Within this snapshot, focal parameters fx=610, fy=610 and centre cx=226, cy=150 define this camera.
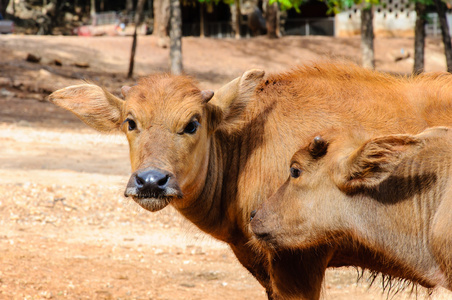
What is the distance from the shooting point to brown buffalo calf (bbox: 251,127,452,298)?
443cm

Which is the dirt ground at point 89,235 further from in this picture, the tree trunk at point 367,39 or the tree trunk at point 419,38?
the tree trunk at point 367,39

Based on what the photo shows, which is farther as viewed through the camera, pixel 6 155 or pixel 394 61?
pixel 394 61

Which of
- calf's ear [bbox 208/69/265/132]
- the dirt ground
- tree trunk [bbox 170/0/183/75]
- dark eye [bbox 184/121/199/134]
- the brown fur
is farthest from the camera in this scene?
tree trunk [bbox 170/0/183/75]

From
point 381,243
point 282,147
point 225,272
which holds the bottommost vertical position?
point 225,272

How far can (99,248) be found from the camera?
873cm

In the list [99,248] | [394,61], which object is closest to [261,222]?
[99,248]

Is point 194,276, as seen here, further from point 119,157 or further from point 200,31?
point 200,31

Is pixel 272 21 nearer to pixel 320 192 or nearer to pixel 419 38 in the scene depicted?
pixel 419 38

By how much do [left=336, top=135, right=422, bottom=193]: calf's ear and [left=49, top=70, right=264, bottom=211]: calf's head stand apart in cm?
143

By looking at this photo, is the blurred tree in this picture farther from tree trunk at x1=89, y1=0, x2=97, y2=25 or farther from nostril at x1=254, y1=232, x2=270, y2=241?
tree trunk at x1=89, y1=0, x2=97, y2=25

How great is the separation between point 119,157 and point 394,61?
2309 centimetres

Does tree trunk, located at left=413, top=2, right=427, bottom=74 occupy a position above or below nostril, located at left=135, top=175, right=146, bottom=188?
above

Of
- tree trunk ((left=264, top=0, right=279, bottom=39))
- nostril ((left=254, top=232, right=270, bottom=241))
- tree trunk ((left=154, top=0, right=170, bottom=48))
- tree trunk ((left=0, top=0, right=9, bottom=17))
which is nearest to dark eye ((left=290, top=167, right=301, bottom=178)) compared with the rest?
nostril ((left=254, top=232, right=270, bottom=241))

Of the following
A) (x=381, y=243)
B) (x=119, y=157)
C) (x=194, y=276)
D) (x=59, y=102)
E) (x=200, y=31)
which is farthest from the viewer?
(x=200, y=31)
